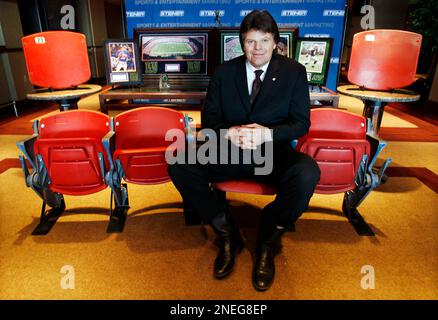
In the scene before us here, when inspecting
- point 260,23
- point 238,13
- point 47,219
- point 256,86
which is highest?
point 238,13

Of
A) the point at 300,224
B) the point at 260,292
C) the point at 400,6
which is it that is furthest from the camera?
the point at 400,6

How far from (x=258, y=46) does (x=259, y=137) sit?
56cm

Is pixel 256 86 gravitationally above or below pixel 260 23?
below

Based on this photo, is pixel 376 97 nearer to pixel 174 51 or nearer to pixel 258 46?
pixel 258 46

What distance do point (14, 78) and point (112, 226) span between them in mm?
5285

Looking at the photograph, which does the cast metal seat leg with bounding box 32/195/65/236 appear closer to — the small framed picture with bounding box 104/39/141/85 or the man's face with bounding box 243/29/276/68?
the small framed picture with bounding box 104/39/141/85

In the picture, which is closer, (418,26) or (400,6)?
(418,26)

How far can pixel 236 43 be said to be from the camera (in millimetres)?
3475

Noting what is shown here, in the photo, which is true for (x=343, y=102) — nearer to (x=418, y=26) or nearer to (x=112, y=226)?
(x=418, y=26)

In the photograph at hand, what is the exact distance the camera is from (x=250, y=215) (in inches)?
95.2

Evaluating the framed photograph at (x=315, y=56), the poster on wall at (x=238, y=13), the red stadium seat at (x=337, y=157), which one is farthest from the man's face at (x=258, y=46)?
the poster on wall at (x=238, y=13)

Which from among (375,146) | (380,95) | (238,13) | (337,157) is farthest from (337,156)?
(238,13)

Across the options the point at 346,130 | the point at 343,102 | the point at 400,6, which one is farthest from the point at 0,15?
the point at 400,6

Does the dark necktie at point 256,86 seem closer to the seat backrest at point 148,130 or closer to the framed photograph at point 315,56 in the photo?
the seat backrest at point 148,130
